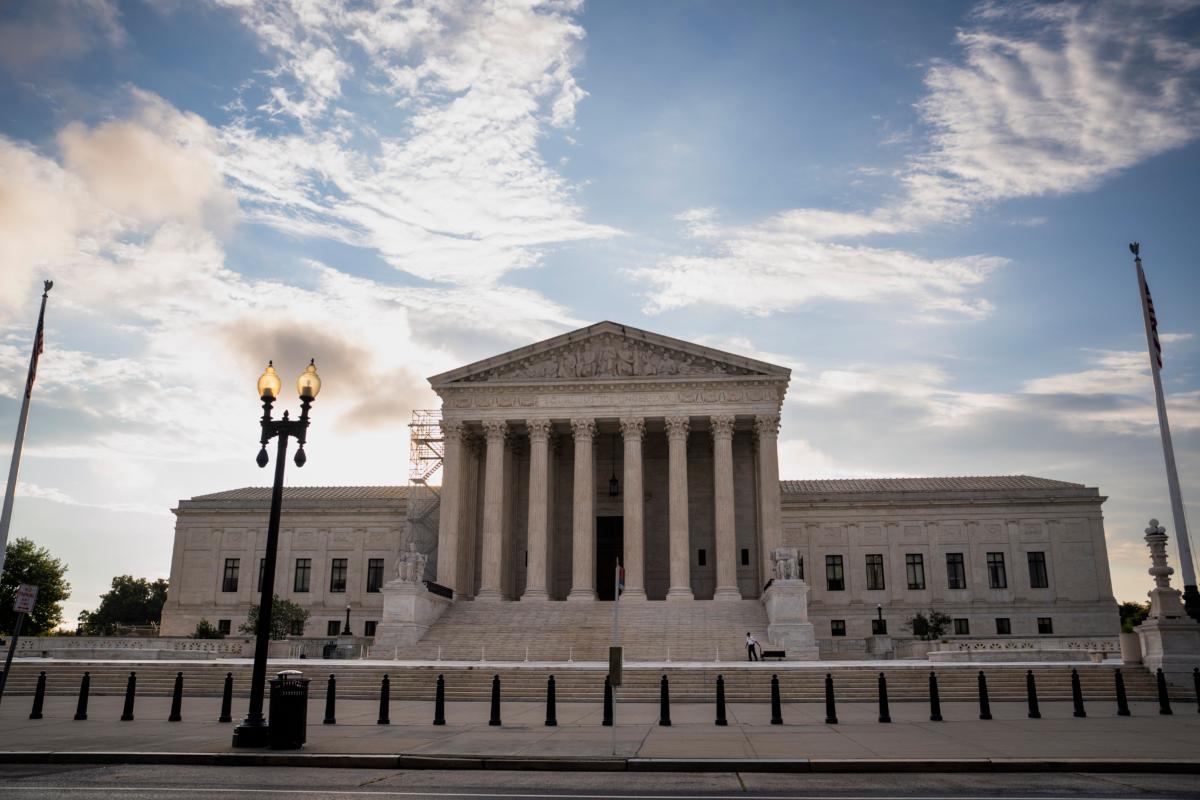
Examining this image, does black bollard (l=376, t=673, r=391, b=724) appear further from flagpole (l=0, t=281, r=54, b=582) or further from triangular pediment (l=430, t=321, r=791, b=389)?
triangular pediment (l=430, t=321, r=791, b=389)

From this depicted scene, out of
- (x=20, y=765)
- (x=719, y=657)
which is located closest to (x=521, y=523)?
(x=719, y=657)

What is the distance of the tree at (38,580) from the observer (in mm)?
72375

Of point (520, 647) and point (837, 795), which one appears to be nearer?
point (837, 795)

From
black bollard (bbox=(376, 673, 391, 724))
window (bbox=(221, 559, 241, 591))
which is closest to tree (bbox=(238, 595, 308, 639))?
window (bbox=(221, 559, 241, 591))

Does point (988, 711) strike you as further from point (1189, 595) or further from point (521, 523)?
point (521, 523)

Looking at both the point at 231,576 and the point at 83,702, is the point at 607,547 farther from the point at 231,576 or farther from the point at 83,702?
the point at 83,702

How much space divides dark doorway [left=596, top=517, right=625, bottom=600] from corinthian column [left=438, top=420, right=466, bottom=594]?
28.9ft

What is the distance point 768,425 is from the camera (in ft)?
→ 173

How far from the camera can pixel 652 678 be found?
3023 centimetres

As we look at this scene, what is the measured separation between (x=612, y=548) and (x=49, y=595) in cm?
4720

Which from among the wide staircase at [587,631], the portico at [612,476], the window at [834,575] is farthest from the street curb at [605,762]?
the window at [834,575]

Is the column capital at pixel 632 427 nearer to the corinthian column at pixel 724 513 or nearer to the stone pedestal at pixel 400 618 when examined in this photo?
the corinthian column at pixel 724 513

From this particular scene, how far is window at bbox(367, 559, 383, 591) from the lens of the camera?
6450 cm

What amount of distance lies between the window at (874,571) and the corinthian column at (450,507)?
26.2 metres
